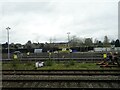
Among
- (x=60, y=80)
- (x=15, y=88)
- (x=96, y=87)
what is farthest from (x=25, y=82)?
(x=96, y=87)

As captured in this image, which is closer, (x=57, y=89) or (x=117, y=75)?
(x=57, y=89)

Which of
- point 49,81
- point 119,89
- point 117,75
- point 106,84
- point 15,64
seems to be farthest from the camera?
point 15,64

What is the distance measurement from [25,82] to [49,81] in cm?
143

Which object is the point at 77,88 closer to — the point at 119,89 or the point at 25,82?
the point at 119,89

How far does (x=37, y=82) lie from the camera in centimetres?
1034

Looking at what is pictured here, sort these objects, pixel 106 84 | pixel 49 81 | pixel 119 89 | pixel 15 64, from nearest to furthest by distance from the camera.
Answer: pixel 119 89
pixel 106 84
pixel 49 81
pixel 15 64

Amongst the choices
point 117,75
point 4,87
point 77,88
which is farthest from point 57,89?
point 117,75

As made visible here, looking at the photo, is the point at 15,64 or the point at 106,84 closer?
the point at 106,84

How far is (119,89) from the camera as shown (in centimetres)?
872

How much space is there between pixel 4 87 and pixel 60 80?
3.24 meters

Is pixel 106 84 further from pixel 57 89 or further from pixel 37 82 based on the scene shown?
pixel 37 82

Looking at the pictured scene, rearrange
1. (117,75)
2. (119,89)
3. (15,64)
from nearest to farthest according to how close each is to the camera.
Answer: (119,89) → (117,75) → (15,64)

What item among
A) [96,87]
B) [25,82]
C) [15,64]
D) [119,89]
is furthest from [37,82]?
[15,64]

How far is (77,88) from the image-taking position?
8.73 metres
